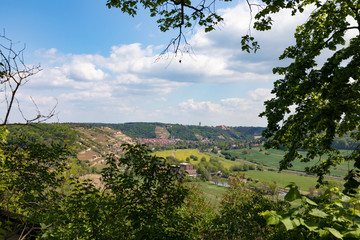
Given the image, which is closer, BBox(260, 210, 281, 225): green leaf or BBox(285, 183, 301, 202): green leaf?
BBox(260, 210, 281, 225): green leaf

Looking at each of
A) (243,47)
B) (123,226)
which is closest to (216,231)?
(123,226)

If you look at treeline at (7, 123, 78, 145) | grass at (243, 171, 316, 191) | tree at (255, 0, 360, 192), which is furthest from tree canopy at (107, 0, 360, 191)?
grass at (243, 171, 316, 191)

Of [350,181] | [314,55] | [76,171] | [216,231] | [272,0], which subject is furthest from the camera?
[216,231]

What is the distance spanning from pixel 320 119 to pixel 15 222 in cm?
630

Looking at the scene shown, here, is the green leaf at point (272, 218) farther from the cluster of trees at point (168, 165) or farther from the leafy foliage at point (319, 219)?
the cluster of trees at point (168, 165)

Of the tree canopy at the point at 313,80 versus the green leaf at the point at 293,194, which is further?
the tree canopy at the point at 313,80

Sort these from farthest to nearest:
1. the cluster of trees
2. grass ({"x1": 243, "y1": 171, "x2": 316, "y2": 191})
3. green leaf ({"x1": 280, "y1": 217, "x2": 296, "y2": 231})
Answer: grass ({"x1": 243, "y1": 171, "x2": 316, "y2": 191})
the cluster of trees
green leaf ({"x1": 280, "y1": 217, "x2": 296, "y2": 231})

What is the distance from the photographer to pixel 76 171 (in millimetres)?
7961

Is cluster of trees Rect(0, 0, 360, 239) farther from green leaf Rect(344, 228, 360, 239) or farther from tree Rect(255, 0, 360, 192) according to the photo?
green leaf Rect(344, 228, 360, 239)

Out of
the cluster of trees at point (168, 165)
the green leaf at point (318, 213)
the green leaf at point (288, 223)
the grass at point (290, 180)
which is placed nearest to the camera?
the green leaf at point (288, 223)

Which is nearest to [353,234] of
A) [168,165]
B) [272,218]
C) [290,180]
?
[272,218]

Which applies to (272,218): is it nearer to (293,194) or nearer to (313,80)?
(293,194)

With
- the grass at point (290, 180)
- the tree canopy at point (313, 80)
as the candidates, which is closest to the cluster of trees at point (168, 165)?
the tree canopy at point (313, 80)

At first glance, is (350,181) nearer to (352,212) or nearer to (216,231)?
(352,212)
